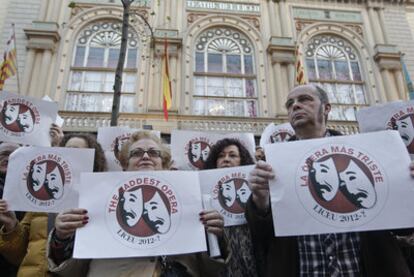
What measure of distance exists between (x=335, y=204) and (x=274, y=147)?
0.47 metres

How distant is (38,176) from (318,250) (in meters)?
2.19

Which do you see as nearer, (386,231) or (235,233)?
(386,231)

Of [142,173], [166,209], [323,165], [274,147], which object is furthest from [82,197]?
[323,165]

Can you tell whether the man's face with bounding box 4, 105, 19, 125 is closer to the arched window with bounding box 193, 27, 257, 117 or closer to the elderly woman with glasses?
the elderly woman with glasses

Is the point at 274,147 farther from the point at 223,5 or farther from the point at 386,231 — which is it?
the point at 223,5

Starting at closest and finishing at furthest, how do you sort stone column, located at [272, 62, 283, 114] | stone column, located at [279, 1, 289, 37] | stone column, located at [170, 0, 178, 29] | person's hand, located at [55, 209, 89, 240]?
person's hand, located at [55, 209, 89, 240], stone column, located at [272, 62, 283, 114], stone column, located at [170, 0, 178, 29], stone column, located at [279, 1, 289, 37]

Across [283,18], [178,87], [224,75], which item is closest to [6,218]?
[178,87]

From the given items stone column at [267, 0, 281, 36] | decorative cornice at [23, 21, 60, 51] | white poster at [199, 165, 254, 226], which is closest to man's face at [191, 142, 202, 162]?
white poster at [199, 165, 254, 226]

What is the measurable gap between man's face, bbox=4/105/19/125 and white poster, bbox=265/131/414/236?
12.0 ft

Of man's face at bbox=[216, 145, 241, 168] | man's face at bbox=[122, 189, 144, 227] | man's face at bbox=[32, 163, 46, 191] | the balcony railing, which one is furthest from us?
the balcony railing

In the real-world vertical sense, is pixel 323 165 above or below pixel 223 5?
below

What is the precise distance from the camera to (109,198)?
80.5 inches

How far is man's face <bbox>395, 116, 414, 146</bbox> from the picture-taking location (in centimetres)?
309

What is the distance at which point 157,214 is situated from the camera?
6.67 ft
